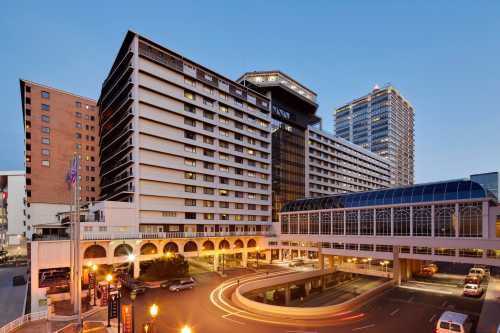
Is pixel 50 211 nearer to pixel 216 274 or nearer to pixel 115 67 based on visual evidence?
pixel 115 67

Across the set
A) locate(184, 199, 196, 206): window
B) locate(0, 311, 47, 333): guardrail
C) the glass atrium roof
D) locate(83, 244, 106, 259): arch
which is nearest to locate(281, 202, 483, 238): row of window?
the glass atrium roof

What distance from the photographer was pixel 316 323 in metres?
29.7

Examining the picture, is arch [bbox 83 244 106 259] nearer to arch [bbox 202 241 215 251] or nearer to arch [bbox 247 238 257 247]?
arch [bbox 202 241 215 251]

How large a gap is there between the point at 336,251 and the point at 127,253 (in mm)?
40697

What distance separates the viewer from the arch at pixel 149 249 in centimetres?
5331

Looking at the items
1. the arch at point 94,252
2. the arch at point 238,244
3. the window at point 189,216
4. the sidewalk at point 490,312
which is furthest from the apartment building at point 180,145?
the sidewalk at point 490,312

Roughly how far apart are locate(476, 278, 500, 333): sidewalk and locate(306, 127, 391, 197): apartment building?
55.8 metres

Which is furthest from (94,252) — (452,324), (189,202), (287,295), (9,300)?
(452,324)

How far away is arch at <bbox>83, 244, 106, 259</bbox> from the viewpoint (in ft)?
156

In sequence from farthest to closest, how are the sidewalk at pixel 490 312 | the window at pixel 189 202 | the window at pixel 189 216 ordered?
the window at pixel 189 202, the window at pixel 189 216, the sidewalk at pixel 490 312

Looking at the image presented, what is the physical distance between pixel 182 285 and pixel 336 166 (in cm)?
8302

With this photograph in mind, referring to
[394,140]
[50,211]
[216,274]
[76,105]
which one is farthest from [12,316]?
[394,140]

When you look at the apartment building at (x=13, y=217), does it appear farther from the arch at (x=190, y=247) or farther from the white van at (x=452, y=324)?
the white van at (x=452, y=324)

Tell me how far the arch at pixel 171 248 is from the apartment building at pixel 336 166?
5089 centimetres
